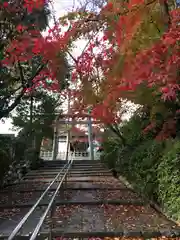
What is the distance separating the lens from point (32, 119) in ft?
77.0

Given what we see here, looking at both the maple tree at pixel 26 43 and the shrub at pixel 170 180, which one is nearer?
the shrub at pixel 170 180

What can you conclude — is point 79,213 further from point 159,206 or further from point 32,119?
point 32,119

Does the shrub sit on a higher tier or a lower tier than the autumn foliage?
lower

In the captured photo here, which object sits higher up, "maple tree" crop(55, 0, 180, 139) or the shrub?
"maple tree" crop(55, 0, 180, 139)

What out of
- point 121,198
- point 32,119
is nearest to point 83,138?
point 32,119

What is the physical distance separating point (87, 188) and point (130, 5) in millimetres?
6811

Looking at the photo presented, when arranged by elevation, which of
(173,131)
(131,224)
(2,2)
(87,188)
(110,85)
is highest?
(2,2)

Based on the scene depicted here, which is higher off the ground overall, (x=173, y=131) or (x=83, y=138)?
(x=83, y=138)

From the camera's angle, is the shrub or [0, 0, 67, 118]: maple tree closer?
the shrub

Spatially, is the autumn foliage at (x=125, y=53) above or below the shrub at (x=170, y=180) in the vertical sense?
above

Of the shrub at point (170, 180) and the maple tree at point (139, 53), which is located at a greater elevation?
the maple tree at point (139, 53)

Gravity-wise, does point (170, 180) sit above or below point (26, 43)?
below

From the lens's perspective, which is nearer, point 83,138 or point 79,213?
point 79,213

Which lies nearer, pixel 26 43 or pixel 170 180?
pixel 170 180
